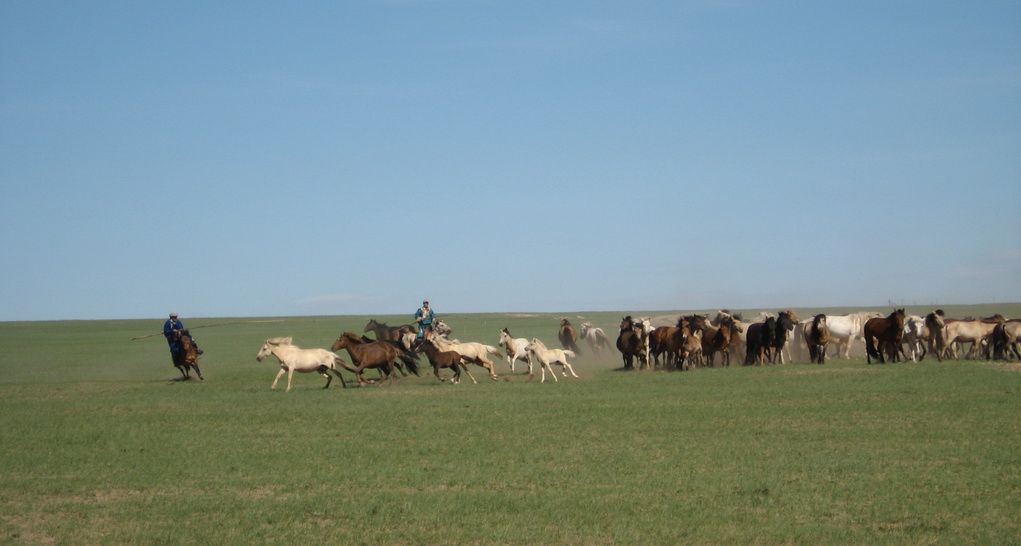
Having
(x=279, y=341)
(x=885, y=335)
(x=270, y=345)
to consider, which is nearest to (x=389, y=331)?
(x=279, y=341)

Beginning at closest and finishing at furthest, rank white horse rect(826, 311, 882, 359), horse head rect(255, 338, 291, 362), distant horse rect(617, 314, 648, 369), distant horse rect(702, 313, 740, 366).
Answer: horse head rect(255, 338, 291, 362), distant horse rect(702, 313, 740, 366), distant horse rect(617, 314, 648, 369), white horse rect(826, 311, 882, 359)

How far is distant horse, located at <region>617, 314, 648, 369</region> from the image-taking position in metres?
27.2

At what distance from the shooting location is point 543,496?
10.1m

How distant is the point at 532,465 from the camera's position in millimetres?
11734

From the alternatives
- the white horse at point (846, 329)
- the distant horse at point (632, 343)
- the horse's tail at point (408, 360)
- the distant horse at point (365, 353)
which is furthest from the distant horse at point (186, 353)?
the white horse at point (846, 329)

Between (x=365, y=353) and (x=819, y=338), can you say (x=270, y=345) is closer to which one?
(x=365, y=353)

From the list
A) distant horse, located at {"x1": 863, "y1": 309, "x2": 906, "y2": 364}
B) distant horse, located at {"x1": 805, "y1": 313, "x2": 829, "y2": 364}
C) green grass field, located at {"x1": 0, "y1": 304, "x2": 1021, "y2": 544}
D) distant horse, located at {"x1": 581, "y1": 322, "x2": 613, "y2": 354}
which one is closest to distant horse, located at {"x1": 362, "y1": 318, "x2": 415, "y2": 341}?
green grass field, located at {"x1": 0, "y1": 304, "x2": 1021, "y2": 544}

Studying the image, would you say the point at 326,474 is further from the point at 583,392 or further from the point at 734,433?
the point at 583,392

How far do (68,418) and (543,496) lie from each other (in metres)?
11.2

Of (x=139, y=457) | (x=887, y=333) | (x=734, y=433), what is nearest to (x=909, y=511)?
(x=734, y=433)

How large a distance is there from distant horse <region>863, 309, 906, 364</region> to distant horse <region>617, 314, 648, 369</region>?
595 cm

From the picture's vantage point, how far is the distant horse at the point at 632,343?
89.2ft

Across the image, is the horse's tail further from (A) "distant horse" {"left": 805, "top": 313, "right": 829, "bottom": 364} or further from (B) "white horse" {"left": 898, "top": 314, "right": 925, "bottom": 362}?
(B) "white horse" {"left": 898, "top": 314, "right": 925, "bottom": 362}

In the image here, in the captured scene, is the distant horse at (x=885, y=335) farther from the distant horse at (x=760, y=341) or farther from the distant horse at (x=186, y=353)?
the distant horse at (x=186, y=353)
